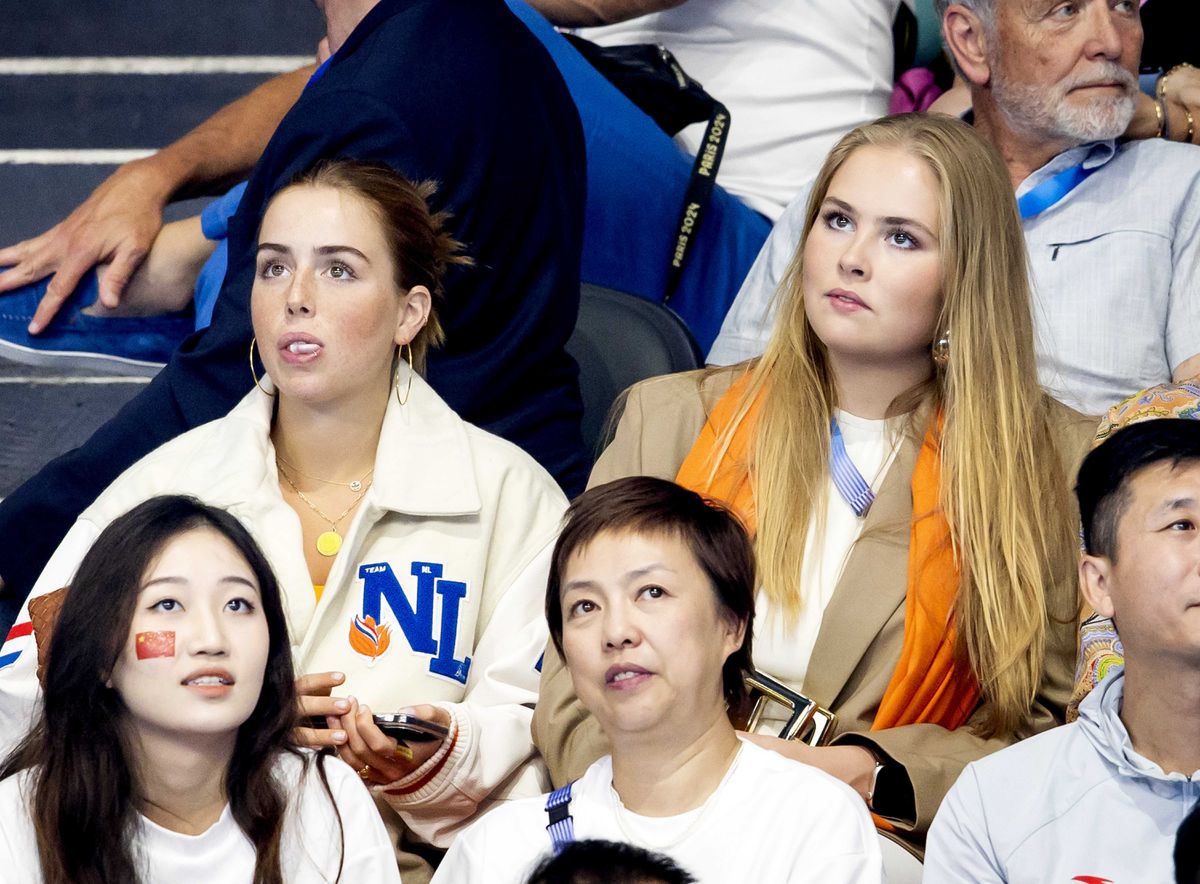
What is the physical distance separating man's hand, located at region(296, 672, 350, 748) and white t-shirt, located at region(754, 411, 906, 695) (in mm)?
482

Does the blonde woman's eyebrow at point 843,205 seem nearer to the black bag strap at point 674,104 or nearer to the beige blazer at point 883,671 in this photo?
the beige blazer at point 883,671

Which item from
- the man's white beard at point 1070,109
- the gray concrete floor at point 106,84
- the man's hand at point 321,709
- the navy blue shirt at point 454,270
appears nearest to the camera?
the man's hand at point 321,709

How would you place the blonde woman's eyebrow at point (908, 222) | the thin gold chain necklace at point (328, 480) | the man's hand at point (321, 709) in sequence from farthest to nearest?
1. the thin gold chain necklace at point (328, 480)
2. the blonde woman's eyebrow at point (908, 222)
3. the man's hand at point (321, 709)

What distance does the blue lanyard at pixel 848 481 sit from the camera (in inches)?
90.7

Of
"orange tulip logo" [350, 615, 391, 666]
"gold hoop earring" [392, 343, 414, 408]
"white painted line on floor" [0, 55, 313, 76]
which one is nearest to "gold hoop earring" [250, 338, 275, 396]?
"gold hoop earring" [392, 343, 414, 408]

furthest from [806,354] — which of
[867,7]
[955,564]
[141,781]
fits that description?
[867,7]

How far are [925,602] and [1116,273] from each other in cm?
78

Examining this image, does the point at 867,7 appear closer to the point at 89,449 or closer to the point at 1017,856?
the point at 89,449

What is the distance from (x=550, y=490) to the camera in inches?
95.7

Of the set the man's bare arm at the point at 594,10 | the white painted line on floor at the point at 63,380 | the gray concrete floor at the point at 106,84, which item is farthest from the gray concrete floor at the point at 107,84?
the man's bare arm at the point at 594,10

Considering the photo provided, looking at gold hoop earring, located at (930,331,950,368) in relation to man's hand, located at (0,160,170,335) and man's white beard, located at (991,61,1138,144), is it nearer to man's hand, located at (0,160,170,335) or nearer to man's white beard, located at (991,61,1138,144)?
man's white beard, located at (991,61,1138,144)

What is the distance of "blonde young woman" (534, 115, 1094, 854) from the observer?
221 centimetres

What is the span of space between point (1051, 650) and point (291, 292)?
3.30 feet

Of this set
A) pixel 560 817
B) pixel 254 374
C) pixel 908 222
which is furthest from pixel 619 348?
pixel 560 817
